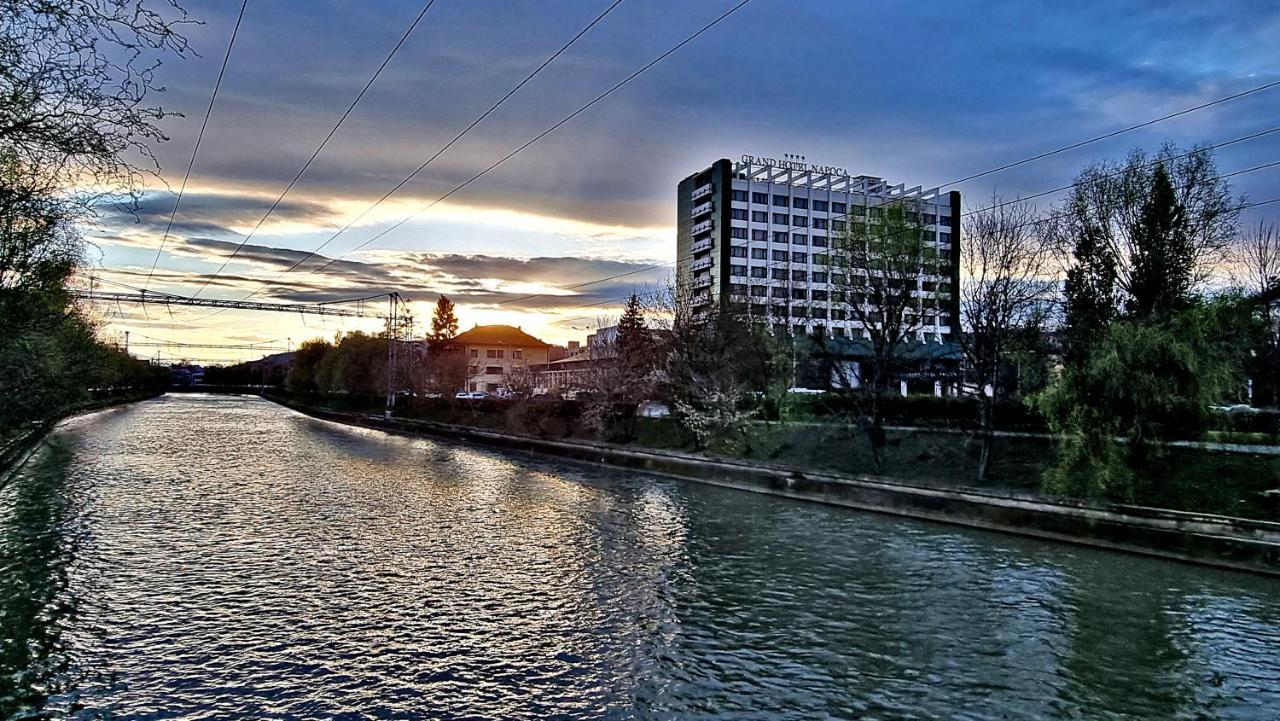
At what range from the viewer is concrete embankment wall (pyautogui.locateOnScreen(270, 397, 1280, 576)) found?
45.9 feet

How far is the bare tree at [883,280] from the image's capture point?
26.6m

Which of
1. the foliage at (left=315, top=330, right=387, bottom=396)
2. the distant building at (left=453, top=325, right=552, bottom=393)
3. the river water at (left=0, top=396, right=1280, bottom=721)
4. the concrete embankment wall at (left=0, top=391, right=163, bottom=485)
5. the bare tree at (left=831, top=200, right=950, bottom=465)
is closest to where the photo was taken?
the river water at (left=0, top=396, right=1280, bottom=721)

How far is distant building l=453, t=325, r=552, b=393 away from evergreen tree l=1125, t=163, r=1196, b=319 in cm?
10147

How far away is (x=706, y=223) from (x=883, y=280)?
6982cm

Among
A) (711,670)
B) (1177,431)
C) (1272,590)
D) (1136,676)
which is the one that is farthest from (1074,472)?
(711,670)

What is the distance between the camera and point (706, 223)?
9562cm

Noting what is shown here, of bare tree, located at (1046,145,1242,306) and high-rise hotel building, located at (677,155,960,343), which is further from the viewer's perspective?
high-rise hotel building, located at (677,155,960,343)

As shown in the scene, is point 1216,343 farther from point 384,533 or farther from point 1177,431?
point 384,533

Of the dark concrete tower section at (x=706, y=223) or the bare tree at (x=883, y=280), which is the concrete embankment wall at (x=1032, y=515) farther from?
the dark concrete tower section at (x=706, y=223)

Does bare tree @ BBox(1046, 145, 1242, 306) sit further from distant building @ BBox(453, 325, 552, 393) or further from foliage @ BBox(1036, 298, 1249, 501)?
distant building @ BBox(453, 325, 552, 393)

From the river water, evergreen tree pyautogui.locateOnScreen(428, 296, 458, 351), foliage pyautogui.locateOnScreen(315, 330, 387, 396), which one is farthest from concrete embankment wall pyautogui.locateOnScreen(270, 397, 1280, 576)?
evergreen tree pyautogui.locateOnScreen(428, 296, 458, 351)

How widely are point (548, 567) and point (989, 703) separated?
7412 millimetres

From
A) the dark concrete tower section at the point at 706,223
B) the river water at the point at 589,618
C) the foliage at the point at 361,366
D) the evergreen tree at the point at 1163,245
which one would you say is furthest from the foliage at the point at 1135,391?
the dark concrete tower section at the point at 706,223

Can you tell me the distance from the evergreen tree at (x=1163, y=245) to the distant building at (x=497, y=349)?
333ft
